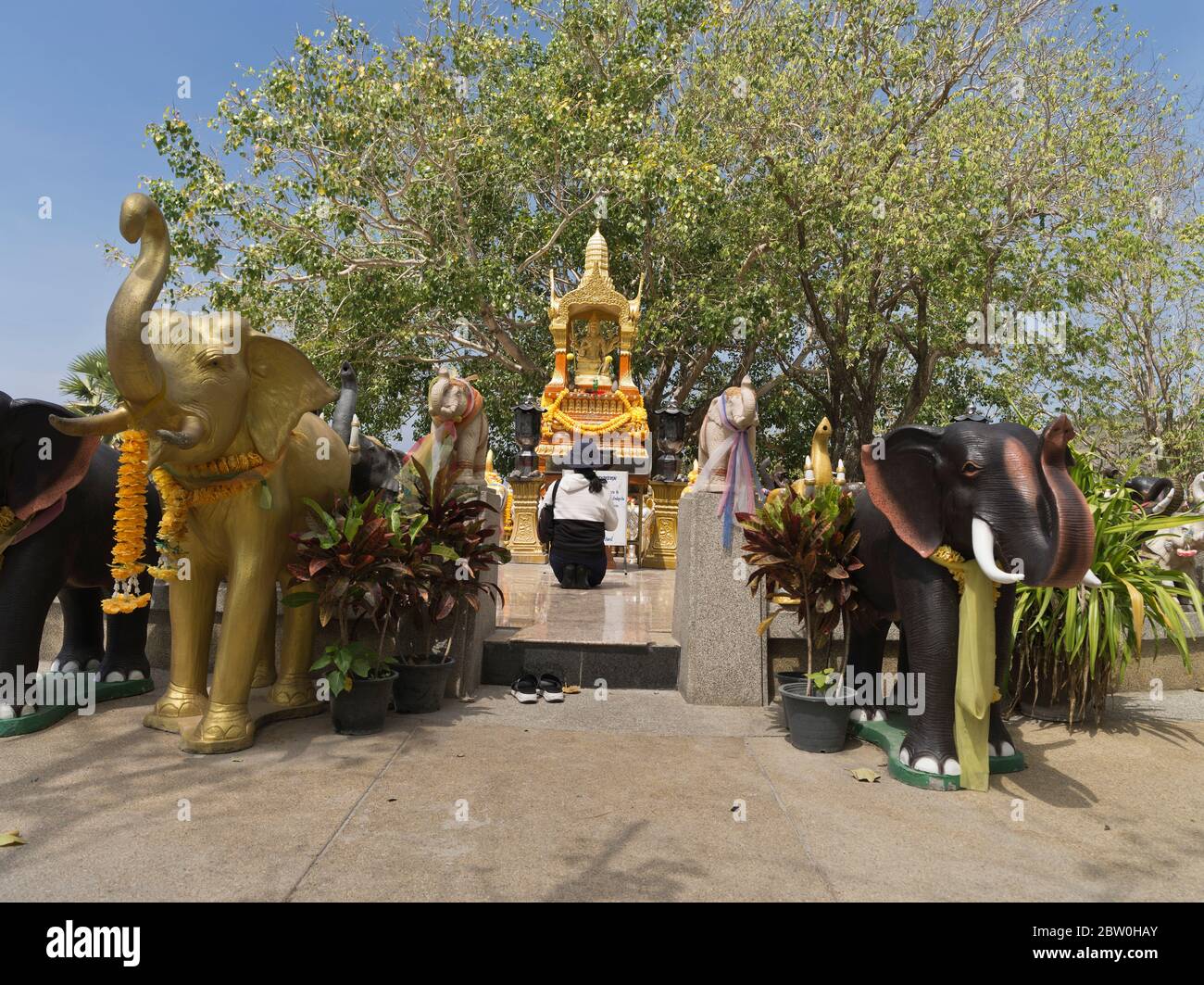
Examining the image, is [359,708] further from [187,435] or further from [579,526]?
[579,526]

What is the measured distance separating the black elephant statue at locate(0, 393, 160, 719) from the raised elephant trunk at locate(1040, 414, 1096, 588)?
542 cm

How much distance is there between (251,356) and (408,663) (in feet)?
7.08

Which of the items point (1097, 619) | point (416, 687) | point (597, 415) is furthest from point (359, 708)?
point (597, 415)

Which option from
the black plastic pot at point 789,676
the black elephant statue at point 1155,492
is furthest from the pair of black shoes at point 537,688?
the black elephant statue at point 1155,492

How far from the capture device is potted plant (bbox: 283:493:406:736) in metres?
4.65

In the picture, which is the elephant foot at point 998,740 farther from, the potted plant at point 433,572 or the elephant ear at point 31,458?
the elephant ear at point 31,458

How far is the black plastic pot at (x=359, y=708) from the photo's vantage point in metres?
4.74

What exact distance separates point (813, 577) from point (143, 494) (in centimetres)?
395

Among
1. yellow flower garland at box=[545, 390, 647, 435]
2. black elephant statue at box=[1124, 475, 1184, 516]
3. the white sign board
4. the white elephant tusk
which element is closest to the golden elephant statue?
the white elephant tusk

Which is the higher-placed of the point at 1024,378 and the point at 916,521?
the point at 1024,378

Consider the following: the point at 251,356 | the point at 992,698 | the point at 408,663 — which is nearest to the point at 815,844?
the point at 992,698

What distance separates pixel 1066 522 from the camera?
3.66 metres

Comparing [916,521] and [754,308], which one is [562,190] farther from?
[916,521]

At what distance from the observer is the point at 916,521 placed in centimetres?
424
